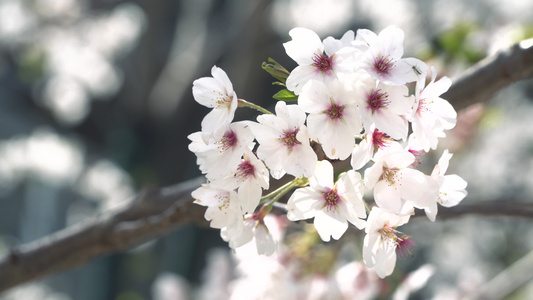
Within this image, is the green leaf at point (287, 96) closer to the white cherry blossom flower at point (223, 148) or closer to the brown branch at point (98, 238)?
the white cherry blossom flower at point (223, 148)

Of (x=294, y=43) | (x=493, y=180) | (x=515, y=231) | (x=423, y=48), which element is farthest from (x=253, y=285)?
(x=515, y=231)

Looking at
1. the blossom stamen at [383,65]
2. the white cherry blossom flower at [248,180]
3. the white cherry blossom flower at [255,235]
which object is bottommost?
the white cherry blossom flower at [255,235]

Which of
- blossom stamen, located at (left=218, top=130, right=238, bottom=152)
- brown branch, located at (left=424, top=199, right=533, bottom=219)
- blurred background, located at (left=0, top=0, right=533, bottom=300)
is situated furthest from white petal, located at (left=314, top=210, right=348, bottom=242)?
blurred background, located at (left=0, top=0, right=533, bottom=300)

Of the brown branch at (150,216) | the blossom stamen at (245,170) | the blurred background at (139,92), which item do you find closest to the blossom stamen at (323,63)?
the blossom stamen at (245,170)

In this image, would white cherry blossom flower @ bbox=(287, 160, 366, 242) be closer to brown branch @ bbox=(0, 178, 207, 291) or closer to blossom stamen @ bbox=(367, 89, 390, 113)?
blossom stamen @ bbox=(367, 89, 390, 113)

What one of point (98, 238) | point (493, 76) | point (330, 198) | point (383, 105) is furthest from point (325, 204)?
point (98, 238)

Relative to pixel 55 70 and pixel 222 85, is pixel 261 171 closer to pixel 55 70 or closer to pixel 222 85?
pixel 222 85

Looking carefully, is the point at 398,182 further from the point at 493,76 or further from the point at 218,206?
the point at 493,76
